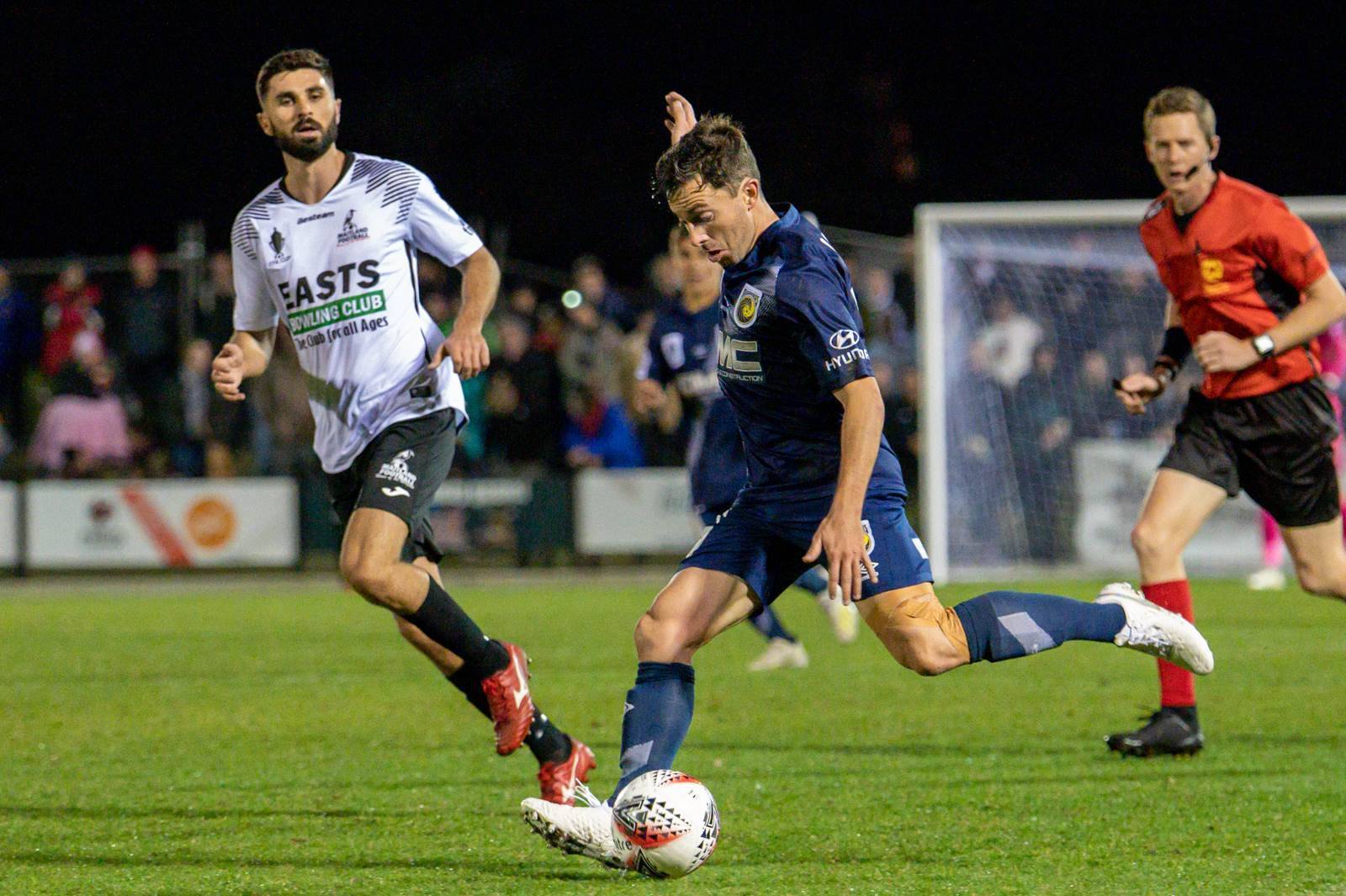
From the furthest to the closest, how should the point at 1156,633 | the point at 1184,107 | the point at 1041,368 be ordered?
the point at 1041,368 → the point at 1184,107 → the point at 1156,633

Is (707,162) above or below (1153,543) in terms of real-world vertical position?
above

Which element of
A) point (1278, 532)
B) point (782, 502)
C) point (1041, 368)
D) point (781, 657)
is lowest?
point (781, 657)

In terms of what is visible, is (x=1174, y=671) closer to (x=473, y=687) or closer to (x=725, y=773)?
(x=725, y=773)

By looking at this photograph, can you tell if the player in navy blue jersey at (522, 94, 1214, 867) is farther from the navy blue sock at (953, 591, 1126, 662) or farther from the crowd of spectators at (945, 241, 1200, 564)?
the crowd of spectators at (945, 241, 1200, 564)

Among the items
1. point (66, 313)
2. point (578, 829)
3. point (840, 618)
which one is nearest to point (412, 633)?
point (578, 829)

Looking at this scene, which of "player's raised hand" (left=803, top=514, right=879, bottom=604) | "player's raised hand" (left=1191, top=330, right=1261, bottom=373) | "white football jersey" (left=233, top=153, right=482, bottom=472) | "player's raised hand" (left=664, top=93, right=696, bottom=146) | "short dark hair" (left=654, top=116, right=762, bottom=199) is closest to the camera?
"player's raised hand" (left=803, top=514, right=879, bottom=604)

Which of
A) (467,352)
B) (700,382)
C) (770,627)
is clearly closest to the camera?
(467,352)

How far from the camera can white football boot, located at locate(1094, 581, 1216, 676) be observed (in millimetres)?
4832

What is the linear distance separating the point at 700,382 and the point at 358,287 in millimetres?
3188

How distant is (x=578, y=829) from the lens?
13.8ft

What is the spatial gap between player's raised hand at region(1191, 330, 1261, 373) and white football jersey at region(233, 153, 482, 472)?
8.26 feet

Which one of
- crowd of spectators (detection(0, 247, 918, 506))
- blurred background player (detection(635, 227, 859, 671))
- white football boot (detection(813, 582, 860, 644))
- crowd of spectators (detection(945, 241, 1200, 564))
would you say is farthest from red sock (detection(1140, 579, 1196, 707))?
crowd of spectators (detection(0, 247, 918, 506))

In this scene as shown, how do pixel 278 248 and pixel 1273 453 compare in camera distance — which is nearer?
pixel 278 248

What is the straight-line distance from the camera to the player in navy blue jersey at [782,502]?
4.22 m
